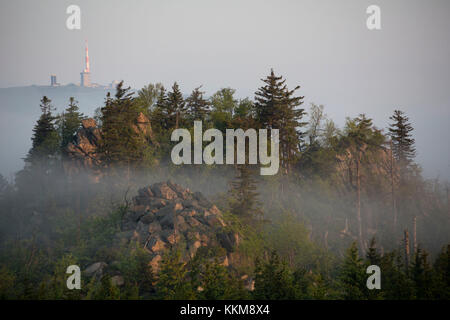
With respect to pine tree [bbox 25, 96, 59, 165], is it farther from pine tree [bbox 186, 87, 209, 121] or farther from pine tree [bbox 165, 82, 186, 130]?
pine tree [bbox 186, 87, 209, 121]

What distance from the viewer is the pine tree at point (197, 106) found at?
53531 millimetres

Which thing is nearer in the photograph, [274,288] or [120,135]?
[274,288]

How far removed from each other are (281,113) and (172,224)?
81.1ft

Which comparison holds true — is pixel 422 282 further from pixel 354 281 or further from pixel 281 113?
pixel 281 113

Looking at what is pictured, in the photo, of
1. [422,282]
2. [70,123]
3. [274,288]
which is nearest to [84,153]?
[70,123]

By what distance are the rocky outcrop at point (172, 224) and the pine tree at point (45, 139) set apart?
24725 millimetres

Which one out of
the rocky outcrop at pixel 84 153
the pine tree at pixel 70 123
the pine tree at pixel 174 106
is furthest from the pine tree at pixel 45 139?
the pine tree at pixel 174 106

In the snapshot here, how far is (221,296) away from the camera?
16.7 metres

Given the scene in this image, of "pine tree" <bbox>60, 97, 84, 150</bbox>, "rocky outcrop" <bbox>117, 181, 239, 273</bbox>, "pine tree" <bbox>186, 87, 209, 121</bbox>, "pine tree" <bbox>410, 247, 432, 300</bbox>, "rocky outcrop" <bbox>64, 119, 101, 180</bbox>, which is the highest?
"pine tree" <bbox>186, 87, 209, 121</bbox>

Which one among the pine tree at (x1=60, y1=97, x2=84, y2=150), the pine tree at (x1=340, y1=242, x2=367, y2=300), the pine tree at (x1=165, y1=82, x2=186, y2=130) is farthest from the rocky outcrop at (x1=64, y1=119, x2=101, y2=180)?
the pine tree at (x1=340, y1=242, x2=367, y2=300)

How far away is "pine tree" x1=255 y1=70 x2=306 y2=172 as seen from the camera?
44.2m

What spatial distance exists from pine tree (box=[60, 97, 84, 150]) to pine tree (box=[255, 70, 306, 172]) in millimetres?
27814

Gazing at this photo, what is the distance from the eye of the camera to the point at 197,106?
54031mm
